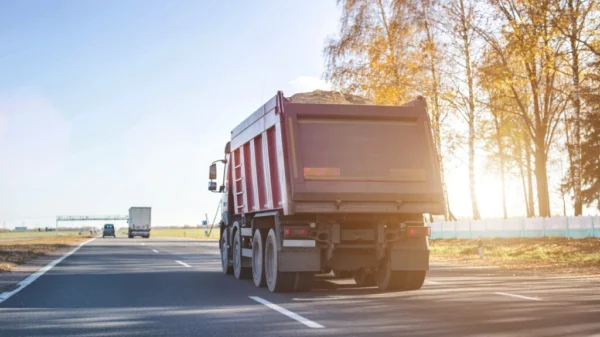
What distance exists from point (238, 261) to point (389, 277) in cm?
446

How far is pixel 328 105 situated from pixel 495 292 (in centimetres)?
419

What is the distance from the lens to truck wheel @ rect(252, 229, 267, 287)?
13773mm

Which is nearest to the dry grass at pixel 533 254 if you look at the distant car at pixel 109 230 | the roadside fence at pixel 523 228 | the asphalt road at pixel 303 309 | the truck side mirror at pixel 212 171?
the roadside fence at pixel 523 228

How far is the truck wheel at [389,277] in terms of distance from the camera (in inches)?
506

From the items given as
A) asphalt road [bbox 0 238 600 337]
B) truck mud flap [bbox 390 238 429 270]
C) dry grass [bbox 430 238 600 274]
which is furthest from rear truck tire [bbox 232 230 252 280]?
dry grass [bbox 430 238 600 274]

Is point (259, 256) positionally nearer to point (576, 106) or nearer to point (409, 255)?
point (409, 255)

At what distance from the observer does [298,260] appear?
12.2 metres

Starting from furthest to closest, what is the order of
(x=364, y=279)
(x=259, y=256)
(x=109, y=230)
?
(x=109, y=230) < (x=364, y=279) < (x=259, y=256)

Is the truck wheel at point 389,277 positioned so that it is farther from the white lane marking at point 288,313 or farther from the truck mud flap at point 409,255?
the white lane marking at point 288,313

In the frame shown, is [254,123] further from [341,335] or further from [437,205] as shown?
[341,335]

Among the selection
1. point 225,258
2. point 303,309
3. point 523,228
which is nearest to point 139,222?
point 523,228

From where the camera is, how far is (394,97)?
32.8 meters

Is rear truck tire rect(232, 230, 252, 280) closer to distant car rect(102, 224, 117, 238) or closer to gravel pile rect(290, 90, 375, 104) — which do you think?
gravel pile rect(290, 90, 375, 104)

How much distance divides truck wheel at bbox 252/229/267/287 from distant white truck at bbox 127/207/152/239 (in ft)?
206
